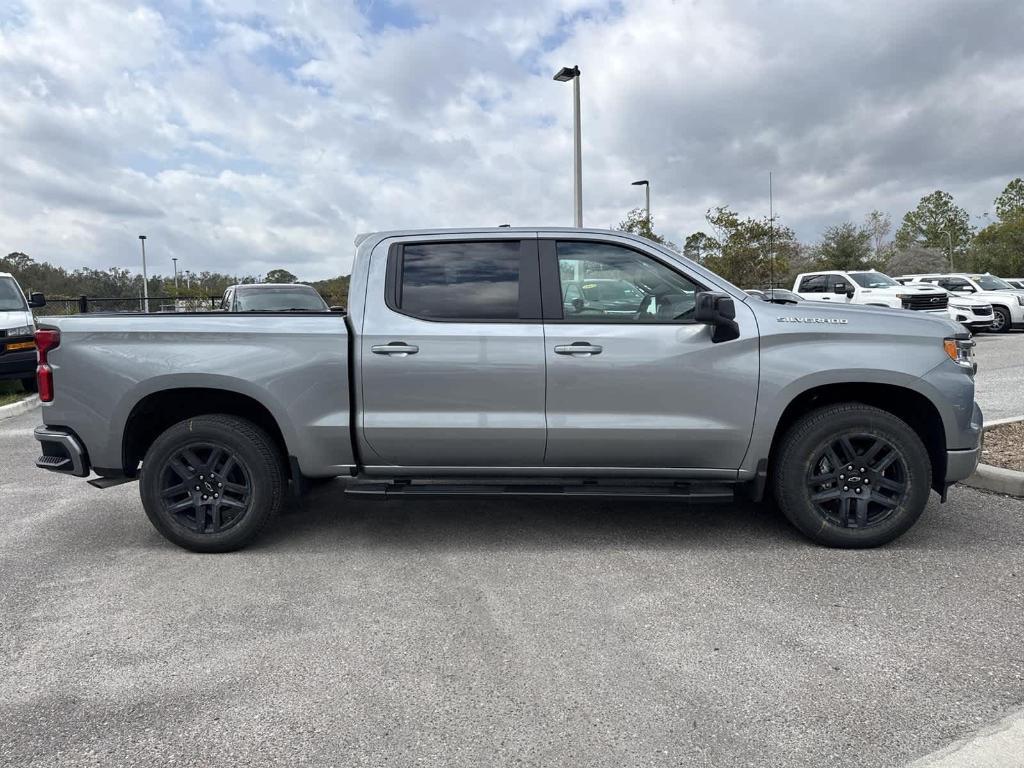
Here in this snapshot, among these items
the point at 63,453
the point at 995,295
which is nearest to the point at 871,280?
the point at 995,295

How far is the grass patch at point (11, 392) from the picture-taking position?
36.8ft

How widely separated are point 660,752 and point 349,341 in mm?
2773

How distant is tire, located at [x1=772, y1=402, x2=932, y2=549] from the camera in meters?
4.29

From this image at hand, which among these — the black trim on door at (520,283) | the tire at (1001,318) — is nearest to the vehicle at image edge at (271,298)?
the black trim on door at (520,283)

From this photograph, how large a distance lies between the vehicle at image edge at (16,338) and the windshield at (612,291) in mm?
9476

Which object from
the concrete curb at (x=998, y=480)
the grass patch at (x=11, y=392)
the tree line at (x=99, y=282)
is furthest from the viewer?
the tree line at (x=99, y=282)

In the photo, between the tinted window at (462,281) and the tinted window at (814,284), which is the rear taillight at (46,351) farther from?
the tinted window at (814,284)

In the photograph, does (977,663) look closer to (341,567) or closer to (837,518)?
(837,518)

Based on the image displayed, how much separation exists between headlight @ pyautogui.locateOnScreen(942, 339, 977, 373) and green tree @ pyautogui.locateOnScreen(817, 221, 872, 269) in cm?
4283

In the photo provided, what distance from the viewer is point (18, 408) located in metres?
10.4

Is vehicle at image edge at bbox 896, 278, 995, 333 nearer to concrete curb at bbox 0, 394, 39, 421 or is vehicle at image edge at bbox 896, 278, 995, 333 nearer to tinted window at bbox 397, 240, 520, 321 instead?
tinted window at bbox 397, 240, 520, 321

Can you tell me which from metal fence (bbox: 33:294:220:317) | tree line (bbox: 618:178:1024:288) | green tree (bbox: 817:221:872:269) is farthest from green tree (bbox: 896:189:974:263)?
metal fence (bbox: 33:294:220:317)

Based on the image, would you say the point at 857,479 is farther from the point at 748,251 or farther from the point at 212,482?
the point at 748,251

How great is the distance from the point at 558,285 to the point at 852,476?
2.02 metres
